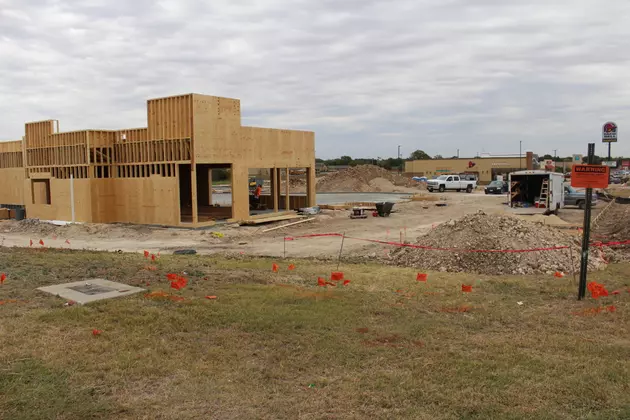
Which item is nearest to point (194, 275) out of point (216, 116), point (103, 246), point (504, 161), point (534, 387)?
point (534, 387)

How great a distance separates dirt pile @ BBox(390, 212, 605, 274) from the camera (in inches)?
579

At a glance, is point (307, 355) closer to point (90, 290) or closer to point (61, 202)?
point (90, 290)

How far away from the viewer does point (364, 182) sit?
68875 millimetres

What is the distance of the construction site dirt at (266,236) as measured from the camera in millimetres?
19828

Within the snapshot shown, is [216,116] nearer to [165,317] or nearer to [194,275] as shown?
[194,275]

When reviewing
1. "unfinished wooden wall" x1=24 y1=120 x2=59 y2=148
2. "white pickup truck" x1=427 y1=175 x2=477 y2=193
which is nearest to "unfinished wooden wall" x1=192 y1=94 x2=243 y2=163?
"unfinished wooden wall" x1=24 y1=120 x2=59 y2=148

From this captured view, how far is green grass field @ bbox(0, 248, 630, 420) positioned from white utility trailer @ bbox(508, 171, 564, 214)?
2289 centimetres

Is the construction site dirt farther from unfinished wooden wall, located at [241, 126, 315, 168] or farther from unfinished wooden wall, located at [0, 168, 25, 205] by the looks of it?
unfinished wooden wall, located at [241, 126, 315, 168]

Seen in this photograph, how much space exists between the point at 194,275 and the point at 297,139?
22701 mm

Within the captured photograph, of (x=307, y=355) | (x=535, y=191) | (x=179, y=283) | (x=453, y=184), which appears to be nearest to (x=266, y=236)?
(x=179, y=283)

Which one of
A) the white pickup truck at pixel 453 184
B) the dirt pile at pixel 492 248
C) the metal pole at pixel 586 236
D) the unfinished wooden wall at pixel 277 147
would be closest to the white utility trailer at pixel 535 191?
the unfinished wooden wall at pixel 277 147

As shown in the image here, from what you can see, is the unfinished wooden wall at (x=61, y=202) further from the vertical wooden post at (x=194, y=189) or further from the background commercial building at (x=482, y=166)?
the background commercial building at (x=482, y=166)

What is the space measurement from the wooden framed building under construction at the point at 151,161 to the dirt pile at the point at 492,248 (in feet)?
41.7

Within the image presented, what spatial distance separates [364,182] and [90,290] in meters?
60.9
